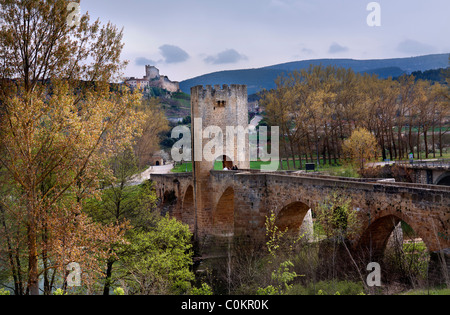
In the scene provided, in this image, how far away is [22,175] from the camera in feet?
30.1

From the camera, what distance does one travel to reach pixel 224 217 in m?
24.2

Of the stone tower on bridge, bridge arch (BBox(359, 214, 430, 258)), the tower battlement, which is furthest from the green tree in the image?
the tower battlement

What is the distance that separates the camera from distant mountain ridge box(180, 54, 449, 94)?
131625 mm

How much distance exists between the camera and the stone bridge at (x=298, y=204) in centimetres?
1049

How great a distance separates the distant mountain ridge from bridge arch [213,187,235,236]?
10547 cm

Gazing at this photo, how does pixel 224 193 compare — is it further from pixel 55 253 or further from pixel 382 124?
pixel 382 124

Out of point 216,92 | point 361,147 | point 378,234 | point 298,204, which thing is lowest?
point 378,234

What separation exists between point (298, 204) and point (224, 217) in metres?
8.14

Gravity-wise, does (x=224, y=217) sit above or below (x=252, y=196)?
below

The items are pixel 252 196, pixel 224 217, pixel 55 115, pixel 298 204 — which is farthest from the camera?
pixel 224 217

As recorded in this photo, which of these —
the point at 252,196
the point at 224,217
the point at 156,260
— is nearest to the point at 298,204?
the point at 252,196

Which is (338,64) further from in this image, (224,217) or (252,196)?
(252,196)

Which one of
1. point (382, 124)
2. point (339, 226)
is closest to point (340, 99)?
point (382, 124)

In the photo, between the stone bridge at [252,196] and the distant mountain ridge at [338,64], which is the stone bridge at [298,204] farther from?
the distant mountain ridge at [338,64]
